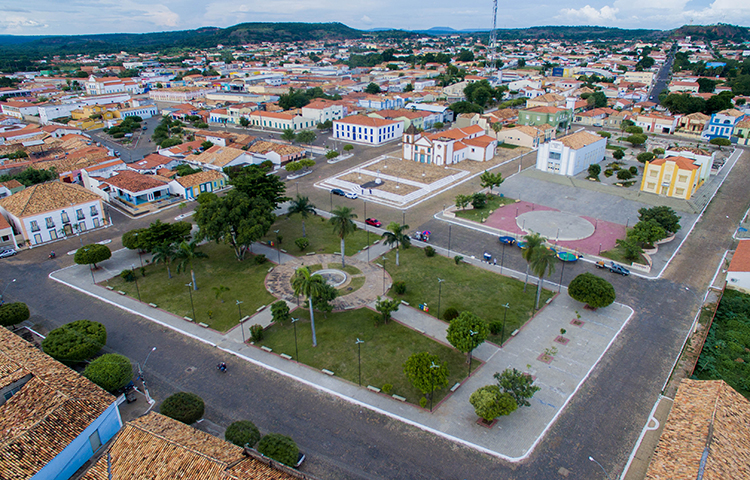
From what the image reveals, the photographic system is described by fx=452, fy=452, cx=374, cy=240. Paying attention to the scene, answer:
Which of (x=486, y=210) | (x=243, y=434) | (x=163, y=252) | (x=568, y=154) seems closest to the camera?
(x=243, y=434)

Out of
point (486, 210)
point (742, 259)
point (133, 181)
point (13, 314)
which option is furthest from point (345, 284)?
point (133, 181)

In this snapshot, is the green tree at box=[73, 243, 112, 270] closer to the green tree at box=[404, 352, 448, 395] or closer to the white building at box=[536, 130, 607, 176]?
the green tree at box=[404, 352, 448, 395]

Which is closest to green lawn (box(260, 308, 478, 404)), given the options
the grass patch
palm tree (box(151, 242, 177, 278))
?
palm tree (box(151, 242, 177, 278))

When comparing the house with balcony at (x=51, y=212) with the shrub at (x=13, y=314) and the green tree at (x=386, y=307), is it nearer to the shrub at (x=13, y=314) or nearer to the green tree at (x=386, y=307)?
the shrub at (x=13, y=314)

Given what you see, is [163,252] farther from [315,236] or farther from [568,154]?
[568,154]

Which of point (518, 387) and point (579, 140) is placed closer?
point (518, 387)

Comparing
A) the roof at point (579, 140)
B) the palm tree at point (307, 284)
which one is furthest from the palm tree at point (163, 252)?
the roof at point (579, 140)

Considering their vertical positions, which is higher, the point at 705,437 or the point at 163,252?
the point at 163,252

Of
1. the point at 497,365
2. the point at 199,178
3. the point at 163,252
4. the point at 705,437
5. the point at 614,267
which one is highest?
the point at 163,252
